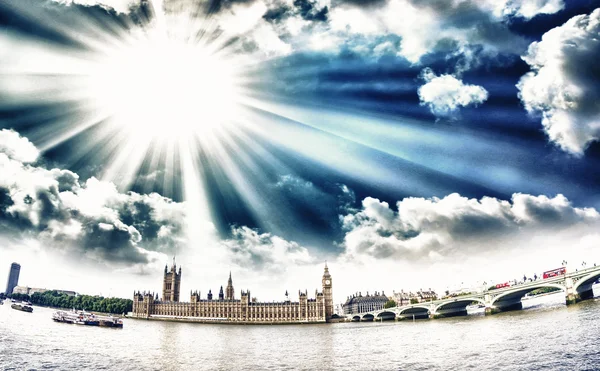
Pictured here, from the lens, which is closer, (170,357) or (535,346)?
(535,346)

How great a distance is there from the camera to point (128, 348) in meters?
46.1

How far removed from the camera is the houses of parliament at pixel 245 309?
508 feet

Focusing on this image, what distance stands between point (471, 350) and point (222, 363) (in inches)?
917

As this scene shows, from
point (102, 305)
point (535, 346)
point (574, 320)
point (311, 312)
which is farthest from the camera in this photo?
point (102, 305)

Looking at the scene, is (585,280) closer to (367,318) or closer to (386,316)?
(386,316)

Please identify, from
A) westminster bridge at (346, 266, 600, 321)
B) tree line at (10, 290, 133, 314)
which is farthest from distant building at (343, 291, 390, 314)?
tree line at (10, 290, 133, 314)

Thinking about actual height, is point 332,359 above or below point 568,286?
below

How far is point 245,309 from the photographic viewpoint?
160 m

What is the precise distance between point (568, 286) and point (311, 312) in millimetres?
103439

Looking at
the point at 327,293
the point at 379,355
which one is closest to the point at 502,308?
the point at 379,355

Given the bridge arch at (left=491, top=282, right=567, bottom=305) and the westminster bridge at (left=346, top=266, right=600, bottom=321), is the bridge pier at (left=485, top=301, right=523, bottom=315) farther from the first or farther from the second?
the bridge arch at (left=491, top=282, right=567, bottom=305)

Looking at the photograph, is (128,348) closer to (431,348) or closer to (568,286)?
(431,348)

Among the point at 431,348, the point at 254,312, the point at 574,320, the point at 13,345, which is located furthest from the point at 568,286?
the point at 254,312

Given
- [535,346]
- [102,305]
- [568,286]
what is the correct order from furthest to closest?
[102,305] < [568,286] < [535,346]
